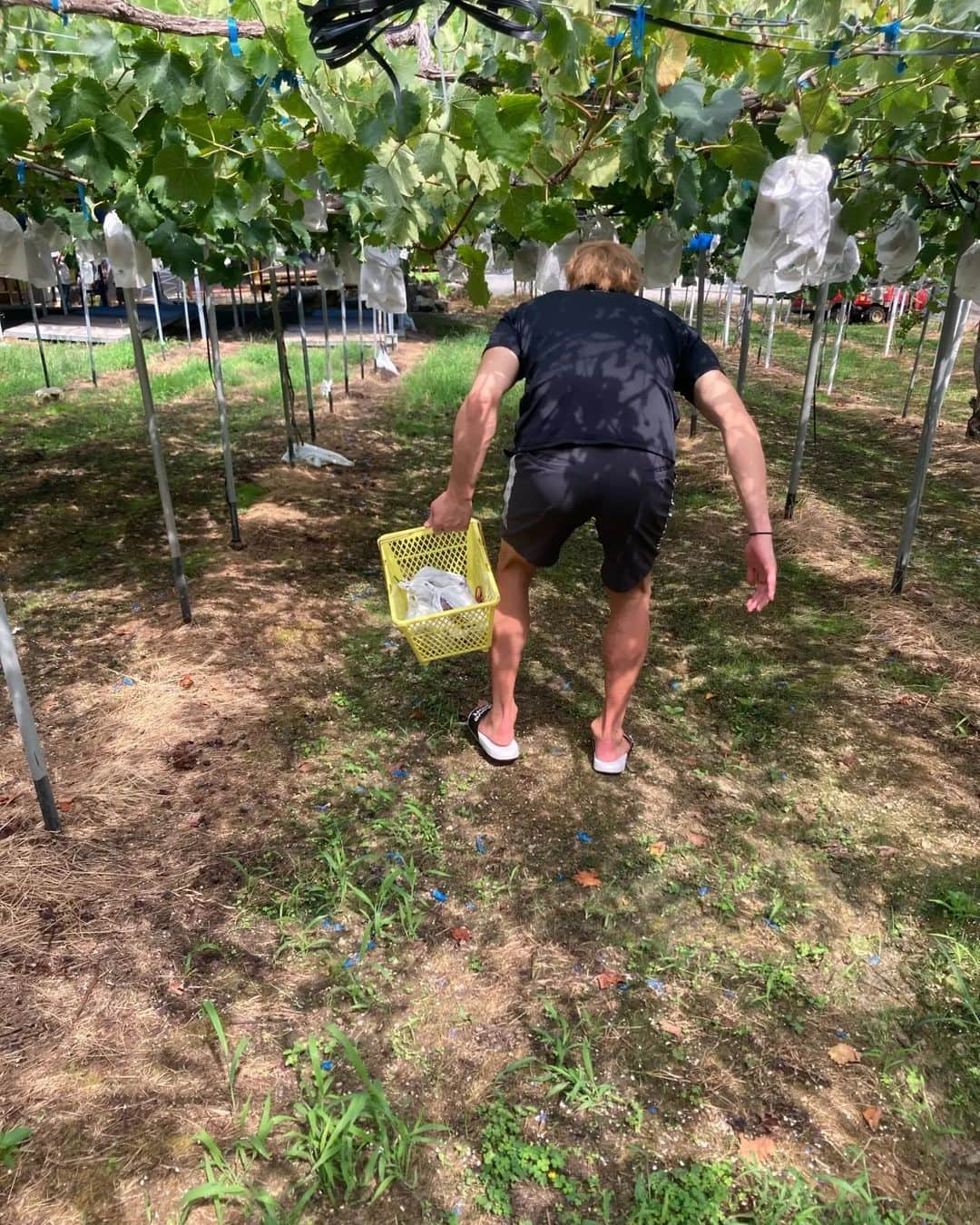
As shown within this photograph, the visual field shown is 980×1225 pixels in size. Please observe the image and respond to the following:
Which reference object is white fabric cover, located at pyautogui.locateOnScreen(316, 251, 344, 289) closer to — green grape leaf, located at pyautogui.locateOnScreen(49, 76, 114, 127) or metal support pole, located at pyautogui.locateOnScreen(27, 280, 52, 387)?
metal support pole, located at pyautogui.locateOnScreen(27, 280, 52, 387)

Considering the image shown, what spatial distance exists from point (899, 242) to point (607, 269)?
3120mm

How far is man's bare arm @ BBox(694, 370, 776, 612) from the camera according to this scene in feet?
6.93

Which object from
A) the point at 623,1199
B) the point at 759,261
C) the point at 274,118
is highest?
the point at 274,118

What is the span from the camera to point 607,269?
224 cm

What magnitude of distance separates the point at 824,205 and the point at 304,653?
267cm

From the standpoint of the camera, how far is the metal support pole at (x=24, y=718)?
7.20 ft

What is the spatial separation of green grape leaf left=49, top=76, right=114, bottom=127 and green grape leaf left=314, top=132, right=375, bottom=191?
61cm

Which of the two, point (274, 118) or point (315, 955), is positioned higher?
point (274, 118)

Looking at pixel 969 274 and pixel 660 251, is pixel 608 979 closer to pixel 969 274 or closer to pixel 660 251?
pixel 969 274

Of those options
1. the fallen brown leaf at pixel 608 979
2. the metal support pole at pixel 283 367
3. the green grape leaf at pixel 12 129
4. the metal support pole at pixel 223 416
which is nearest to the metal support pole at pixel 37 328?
the metal support pole at pixel 283 367

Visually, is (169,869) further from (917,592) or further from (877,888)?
(917,592)

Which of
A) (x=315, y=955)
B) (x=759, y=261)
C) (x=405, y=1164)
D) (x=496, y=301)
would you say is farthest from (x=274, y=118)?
(x=496, y=301)

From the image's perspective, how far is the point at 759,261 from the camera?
114 inches

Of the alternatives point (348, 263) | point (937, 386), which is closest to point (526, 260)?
point (937, 386)
